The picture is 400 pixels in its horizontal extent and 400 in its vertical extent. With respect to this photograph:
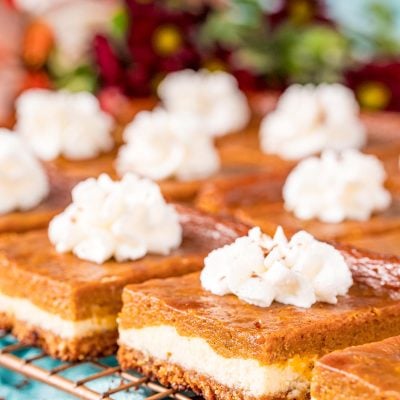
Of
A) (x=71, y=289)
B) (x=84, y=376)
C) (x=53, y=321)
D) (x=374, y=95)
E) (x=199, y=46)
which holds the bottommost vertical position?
(x=84, y=376)

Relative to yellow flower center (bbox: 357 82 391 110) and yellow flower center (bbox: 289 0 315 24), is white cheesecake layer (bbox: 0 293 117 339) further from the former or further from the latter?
yellow flower center (bbox: 289 0 315 24)

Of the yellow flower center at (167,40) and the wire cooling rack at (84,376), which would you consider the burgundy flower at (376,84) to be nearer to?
the yellow flower center at (167,40)

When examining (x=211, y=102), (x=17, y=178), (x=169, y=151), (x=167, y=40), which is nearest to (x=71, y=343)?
(x=17, y=178)

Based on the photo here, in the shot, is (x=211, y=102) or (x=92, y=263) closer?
(x=92, y=263)

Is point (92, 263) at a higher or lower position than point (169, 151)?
lower

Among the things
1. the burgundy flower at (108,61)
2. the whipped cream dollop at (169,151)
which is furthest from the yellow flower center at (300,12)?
the whipped cream dollop at (169,151)

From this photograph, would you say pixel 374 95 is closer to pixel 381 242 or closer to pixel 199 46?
pixel 199 46

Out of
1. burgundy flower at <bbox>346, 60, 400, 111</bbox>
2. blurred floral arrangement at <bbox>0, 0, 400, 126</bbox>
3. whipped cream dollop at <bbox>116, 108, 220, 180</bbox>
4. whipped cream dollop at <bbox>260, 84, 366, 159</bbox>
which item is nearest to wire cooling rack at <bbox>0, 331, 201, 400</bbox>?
whipped cream dollop at <bbox>116, 108, 220, 180</bbox>

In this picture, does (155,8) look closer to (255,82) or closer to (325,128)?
(255,82)
